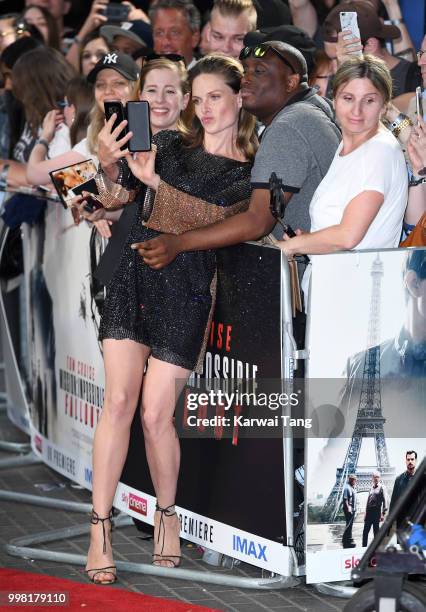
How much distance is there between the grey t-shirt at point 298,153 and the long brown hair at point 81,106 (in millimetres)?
2097

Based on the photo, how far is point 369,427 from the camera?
5105mm

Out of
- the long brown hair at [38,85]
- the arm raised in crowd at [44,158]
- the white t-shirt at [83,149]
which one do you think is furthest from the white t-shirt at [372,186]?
the long brown hair at [38,85]

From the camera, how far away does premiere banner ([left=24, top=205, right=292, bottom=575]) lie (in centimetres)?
523

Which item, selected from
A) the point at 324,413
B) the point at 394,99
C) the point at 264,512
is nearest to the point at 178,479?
the point at 264,512

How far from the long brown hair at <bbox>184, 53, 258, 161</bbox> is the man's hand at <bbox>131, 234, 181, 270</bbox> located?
22.4 inches

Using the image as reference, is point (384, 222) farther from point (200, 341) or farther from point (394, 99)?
point (394, 99)

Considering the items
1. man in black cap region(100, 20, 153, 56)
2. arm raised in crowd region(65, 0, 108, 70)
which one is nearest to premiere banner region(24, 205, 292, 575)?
man in black cap region(100, 20, 153, 56)

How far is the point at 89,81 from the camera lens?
701 centimetres

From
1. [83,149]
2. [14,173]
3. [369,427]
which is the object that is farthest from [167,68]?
[369,427]

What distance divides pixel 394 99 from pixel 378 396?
224 centimetres

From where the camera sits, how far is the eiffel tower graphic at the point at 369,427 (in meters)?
5.05

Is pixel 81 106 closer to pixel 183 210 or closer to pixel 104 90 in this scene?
pixel 104 90

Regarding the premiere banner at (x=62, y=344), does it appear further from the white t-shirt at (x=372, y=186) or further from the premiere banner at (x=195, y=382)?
the white t-shirt at (x=372, y=186)

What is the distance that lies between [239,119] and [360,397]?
4.43ft
